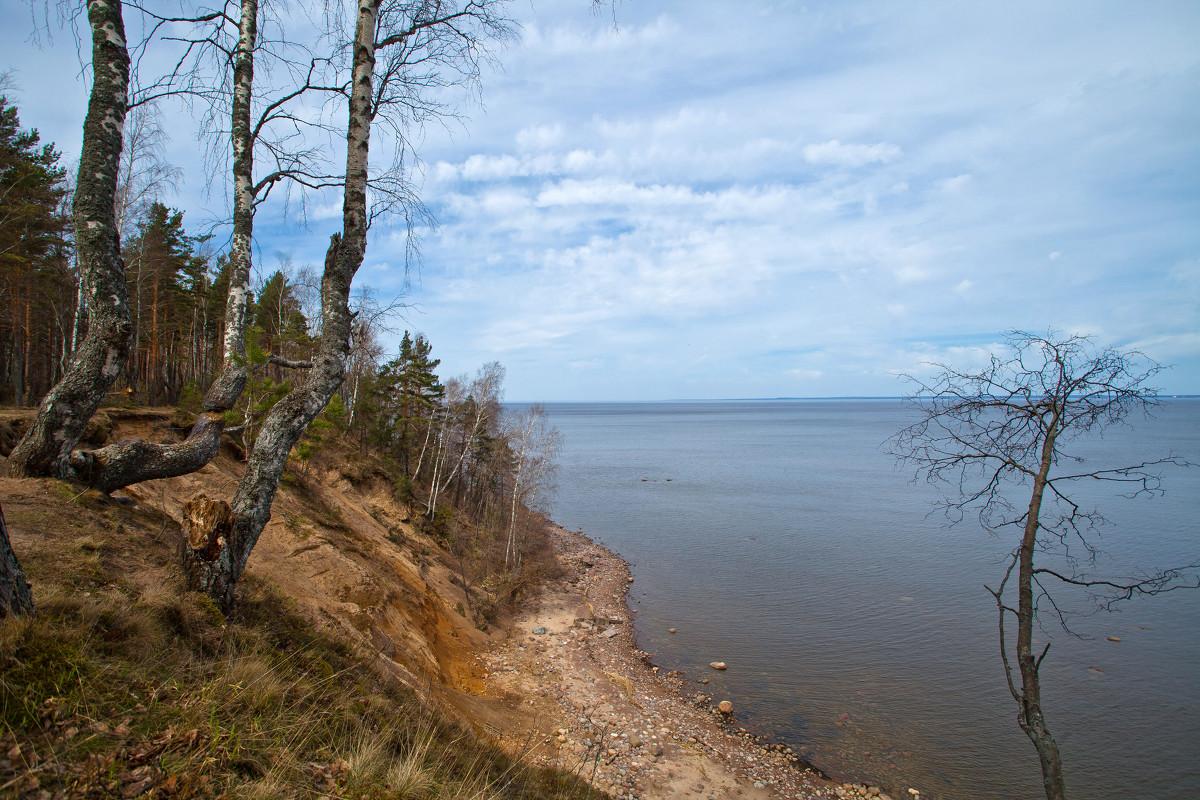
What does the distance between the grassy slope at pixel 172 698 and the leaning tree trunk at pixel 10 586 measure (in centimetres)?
13

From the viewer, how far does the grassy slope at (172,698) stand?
8.99 feet

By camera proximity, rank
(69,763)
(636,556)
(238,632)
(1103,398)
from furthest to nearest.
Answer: (636,556), (1103,398), (238,632), (69,763)

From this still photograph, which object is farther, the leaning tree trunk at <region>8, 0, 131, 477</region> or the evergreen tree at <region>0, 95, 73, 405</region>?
the evergreen tree at <region>0, 95, 73, 405</region>

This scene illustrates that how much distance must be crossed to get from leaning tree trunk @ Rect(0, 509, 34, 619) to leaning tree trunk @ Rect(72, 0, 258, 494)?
204 centimetres

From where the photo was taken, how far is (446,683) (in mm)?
11992

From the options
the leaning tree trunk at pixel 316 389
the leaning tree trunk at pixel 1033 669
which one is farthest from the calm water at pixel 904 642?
the leaning tree trunk at pixel 316 389

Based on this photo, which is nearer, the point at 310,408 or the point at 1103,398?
the point at 310,408

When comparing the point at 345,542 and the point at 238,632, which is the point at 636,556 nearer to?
the point at 345,542

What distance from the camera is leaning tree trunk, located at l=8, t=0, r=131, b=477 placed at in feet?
16.4

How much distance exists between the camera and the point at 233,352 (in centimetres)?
564

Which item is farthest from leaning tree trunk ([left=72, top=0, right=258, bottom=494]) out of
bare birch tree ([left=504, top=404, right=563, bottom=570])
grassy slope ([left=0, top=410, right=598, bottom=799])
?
bare birch tree ([left=504, top=404, right=563, bottom=570])

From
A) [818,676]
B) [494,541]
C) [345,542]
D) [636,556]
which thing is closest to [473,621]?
[345,542]

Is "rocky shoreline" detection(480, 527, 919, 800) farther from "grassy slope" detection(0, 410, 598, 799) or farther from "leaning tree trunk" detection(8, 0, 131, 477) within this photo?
"leaning tree trunk" detection(8, 0, 131, 477)

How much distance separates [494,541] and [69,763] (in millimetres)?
25650
